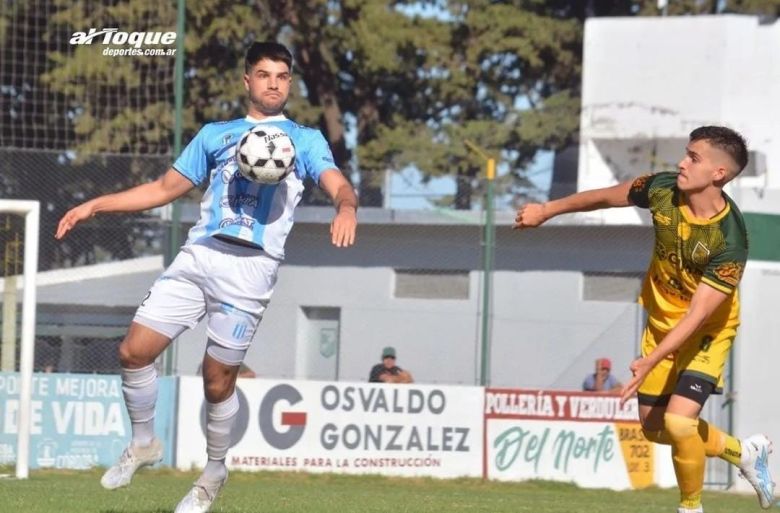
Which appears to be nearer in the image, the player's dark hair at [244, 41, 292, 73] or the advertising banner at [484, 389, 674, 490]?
the player's dark hair at [244, 41, 292, 73]

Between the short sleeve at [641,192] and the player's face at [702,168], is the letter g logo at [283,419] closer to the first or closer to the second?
the short sleeve at [641,192]

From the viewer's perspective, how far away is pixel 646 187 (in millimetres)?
8680

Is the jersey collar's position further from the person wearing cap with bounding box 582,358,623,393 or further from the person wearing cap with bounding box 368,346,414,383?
the person wearing cap with bounding box 582,358,623,393

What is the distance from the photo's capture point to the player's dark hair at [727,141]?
8391 mm

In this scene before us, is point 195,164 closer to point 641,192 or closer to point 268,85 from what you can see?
point 268,85

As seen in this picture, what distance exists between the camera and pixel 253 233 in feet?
26.8

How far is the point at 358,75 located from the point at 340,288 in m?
12.2

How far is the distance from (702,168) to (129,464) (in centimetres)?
338

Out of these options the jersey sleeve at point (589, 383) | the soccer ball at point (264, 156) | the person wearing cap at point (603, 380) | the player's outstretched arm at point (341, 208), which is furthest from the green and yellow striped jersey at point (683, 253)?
the jersey sleeve at point (589, 383)

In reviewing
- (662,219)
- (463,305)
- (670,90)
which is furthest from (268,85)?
(670,90)

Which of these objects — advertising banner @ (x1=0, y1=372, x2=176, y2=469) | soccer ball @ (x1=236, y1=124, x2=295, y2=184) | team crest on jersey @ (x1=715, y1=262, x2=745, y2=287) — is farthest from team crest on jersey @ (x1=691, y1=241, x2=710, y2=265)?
advertising banner @ (x1=0, y1=372, x2=176, y2=469)

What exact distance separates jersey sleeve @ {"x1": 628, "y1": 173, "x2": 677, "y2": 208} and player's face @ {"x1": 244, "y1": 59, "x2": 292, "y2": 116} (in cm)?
199

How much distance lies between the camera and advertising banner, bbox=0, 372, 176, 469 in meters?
18.5

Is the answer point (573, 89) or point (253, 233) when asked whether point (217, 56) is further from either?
point (253, 233)
